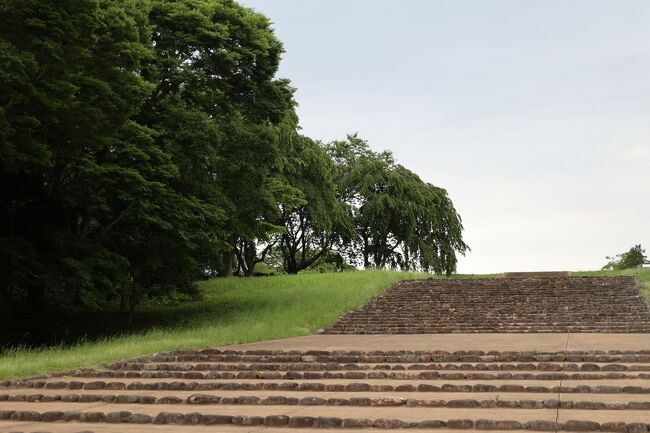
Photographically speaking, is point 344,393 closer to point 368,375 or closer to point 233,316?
point 368,375

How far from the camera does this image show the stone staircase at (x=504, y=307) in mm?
22812

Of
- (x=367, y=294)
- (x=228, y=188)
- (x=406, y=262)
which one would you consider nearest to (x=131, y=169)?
(x=228, y=188)

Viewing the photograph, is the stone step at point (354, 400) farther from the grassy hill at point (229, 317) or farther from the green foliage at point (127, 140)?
the green foliage at point (127, 140)

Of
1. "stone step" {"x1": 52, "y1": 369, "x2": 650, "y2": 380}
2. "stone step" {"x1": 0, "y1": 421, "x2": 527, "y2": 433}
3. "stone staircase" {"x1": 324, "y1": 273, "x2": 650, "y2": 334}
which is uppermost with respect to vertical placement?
"stone staircase" {"x1": 324, "y1": 273, "x2": 650, "y2": 334}

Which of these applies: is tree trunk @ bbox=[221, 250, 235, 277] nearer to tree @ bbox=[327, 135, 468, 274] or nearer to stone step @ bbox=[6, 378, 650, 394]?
tree @ bbox=[327, 135, 468, 274]

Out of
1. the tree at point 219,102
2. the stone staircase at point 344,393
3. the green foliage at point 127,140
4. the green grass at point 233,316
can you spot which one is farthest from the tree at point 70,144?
the stone staircase at point 344,393

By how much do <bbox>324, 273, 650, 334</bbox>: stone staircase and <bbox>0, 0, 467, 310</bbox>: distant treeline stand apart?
574 cm

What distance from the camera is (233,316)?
25.8 m

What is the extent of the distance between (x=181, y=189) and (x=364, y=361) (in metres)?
12.9

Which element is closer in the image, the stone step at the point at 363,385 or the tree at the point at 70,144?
the stone step at the point at 363,385

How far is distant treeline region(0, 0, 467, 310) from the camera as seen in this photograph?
18.0m

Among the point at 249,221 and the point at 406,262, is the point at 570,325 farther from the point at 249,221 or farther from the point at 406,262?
the point at 406,262

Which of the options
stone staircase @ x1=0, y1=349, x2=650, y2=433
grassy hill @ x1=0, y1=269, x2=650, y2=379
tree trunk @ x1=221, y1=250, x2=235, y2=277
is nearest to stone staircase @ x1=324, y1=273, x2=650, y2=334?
grassy hill @ x1=0, y1=269, x2=650, y2=379

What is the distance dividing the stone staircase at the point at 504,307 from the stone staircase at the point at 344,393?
8510 mm
